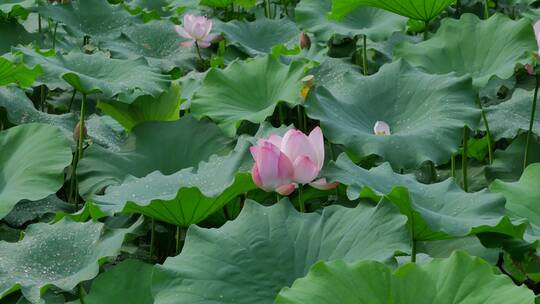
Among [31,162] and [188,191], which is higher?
[188,191]

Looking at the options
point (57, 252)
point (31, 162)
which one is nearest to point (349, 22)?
point (31, 162)

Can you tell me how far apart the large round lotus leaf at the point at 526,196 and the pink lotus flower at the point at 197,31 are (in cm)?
134

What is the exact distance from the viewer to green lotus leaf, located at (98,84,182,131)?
242 centimetres

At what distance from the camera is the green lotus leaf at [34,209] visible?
83.6 inches

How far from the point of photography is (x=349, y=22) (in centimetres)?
289

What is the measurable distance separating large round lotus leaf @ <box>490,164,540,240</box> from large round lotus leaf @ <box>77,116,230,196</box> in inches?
26.2

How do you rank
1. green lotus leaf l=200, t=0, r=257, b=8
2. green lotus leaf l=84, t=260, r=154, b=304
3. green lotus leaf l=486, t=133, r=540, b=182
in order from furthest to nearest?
green lotus leaf l=200, t=0, r=257, b=8 → green lotus leaf l=486, t=133, r=540, b=182 → green lotus leaf l=84, t=260, r=154, b=304

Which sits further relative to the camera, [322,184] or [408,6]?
[408,6]

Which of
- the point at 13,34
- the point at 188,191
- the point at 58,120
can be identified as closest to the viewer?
the point at 188,191

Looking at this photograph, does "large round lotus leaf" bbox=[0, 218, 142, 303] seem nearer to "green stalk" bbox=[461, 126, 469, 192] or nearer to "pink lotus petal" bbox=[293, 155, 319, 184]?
"pink lotus petal" bbox=[293, 155, 319, 184]

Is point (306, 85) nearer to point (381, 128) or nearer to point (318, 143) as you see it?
point (381, 128)

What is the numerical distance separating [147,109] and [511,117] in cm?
86

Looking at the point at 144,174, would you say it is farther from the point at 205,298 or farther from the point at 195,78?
the point at 205,298

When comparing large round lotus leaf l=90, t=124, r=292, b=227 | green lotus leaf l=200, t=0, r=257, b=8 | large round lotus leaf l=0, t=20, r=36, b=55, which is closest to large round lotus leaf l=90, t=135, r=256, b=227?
large round lotus leaf l=90, t=124, r=292, b=227
